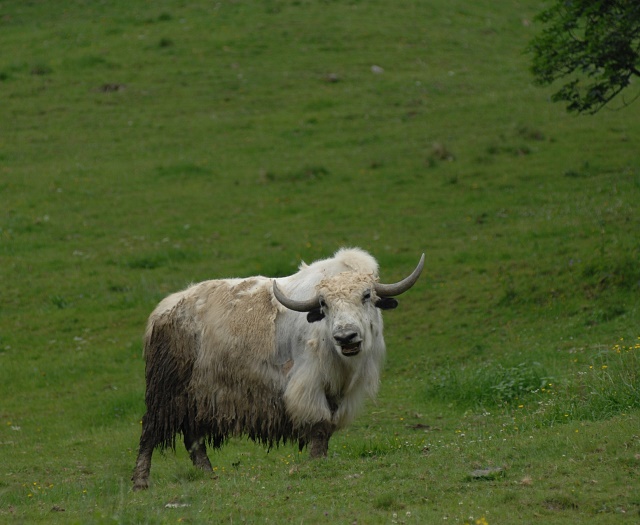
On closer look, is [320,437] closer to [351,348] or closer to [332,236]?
[351,348]

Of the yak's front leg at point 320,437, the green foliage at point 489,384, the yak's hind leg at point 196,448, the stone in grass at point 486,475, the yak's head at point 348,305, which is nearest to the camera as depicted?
the stone in grass at point 486,475

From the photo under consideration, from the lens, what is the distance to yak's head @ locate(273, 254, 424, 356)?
9008 mm

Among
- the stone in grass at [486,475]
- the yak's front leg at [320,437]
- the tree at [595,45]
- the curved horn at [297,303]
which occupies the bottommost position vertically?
the yak's front leg at [320,437]

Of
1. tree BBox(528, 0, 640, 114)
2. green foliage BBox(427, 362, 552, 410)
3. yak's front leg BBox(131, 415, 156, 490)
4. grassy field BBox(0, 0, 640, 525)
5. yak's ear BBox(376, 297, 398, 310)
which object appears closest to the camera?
grassy field BBox(0, 0, 640, 525)

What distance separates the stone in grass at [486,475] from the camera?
745 cm

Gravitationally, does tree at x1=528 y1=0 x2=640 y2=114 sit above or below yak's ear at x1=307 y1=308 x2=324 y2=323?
above

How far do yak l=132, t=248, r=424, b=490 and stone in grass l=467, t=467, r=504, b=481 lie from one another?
1.92 m

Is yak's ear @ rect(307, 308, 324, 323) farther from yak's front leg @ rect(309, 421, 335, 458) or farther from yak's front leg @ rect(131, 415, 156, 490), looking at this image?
yak's front leg @ rect(131, 415, 156, 490)

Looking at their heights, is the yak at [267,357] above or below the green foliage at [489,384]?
above

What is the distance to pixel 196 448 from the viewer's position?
10.1m

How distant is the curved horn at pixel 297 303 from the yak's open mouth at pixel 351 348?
23.9 inches

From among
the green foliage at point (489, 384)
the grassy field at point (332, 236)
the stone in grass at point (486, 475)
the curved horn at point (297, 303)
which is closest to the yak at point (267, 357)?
the curved horn at point (297, 303)

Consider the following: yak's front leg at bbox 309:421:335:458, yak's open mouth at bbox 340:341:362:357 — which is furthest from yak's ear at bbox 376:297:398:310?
yak's front leg at bbox 309:421:335:458

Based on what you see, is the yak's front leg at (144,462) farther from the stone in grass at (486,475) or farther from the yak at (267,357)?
the stone in grass at (486,475)
